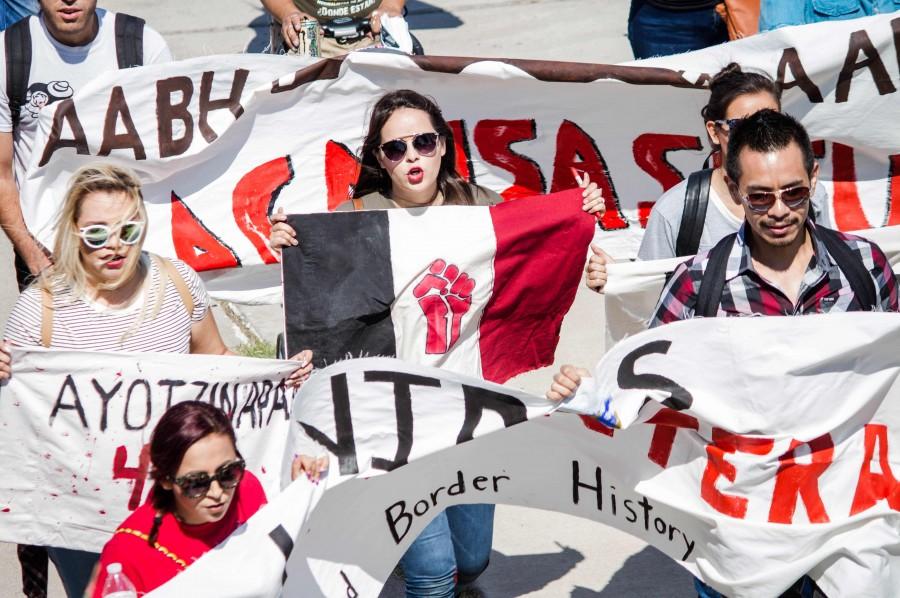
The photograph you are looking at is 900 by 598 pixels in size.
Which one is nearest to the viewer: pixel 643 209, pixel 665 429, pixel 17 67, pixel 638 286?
pixel 665 429

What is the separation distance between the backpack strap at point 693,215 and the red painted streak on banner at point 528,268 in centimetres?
45

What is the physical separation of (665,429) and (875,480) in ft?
1.92

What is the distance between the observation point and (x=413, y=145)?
458cm

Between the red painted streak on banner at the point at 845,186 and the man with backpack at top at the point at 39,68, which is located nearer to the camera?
the man with backpack at top at the point at 39,68

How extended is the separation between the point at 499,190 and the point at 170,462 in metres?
2.70

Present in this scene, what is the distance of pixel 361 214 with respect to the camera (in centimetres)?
462

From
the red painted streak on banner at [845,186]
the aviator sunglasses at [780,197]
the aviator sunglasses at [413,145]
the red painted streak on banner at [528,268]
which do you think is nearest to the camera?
the aviator sunglasses at [780,197]

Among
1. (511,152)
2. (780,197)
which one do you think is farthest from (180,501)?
(511,152)

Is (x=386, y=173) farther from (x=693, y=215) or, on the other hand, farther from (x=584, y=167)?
(x=584, y=167)

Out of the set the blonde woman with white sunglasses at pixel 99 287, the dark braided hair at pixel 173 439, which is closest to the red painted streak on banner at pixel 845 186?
the blonde woman with white sunglasses at pixel 99 287

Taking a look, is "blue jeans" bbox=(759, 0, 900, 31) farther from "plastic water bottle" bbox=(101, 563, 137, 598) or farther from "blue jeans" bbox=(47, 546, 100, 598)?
"plastic water bottle" bbox=(101, 563, 137, 598)

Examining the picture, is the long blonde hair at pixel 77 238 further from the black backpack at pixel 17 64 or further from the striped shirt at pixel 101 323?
the black backpack at pixel 17 64

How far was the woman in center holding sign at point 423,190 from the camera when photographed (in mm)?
4430

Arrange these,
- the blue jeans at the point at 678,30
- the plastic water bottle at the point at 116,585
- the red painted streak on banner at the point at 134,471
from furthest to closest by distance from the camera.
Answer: the blue jeans at the point at 678,30
the red painted streak on banner at the point at 134,471
the plastic water bottle at the point at 116,585
